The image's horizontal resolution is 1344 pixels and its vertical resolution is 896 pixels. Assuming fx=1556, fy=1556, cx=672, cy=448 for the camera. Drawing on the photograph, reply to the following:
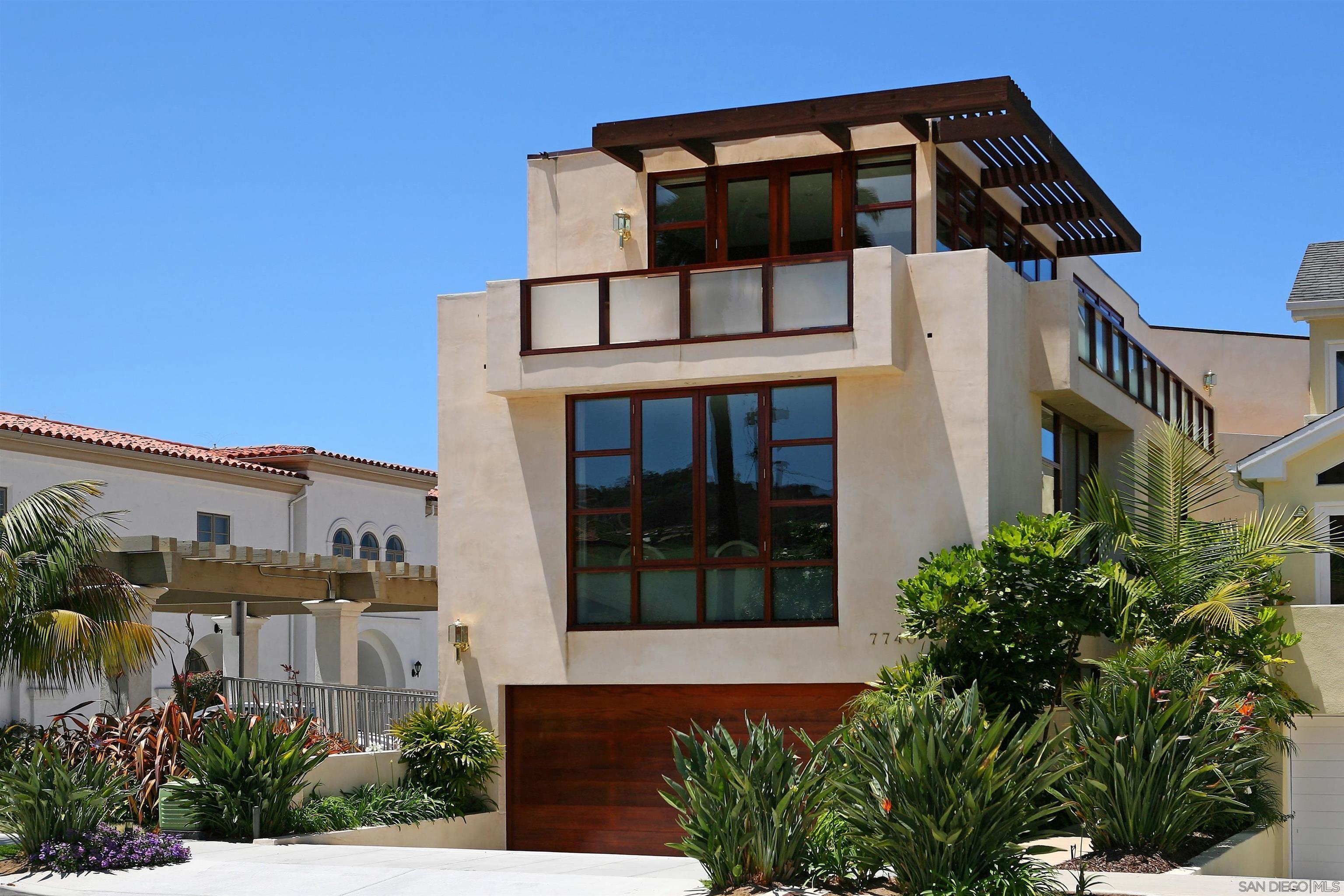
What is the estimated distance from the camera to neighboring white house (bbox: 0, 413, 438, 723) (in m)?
31.4

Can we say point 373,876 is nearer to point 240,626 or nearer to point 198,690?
point 198,690

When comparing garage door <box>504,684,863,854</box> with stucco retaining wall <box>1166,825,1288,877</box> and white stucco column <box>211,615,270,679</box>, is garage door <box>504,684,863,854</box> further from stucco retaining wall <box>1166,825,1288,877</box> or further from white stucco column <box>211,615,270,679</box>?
stucco retaining wall <box>1166,825,1288,877</box>

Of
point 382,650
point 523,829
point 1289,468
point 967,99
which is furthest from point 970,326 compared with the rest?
point 382,650

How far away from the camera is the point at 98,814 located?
1486 cm

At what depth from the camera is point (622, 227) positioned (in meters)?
20.5

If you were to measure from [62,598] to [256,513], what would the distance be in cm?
1927

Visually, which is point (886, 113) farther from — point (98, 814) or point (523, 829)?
point (98, 814)

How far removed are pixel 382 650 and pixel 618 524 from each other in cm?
2309

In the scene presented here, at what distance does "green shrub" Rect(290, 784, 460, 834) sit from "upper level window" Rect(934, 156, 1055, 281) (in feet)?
30.5

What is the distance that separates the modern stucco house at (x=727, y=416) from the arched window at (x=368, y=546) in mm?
19777

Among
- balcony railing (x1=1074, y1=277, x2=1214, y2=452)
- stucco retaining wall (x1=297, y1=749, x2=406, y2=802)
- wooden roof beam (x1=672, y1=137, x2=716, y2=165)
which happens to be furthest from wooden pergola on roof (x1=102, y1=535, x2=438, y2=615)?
balcony railing (x1=1074, y1=277, x2=1214, y2=452)

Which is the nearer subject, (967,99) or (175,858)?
(175,858)

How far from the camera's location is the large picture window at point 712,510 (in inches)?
743

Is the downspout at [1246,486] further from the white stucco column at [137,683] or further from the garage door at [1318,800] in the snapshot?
the white stucco column at [137,683]
